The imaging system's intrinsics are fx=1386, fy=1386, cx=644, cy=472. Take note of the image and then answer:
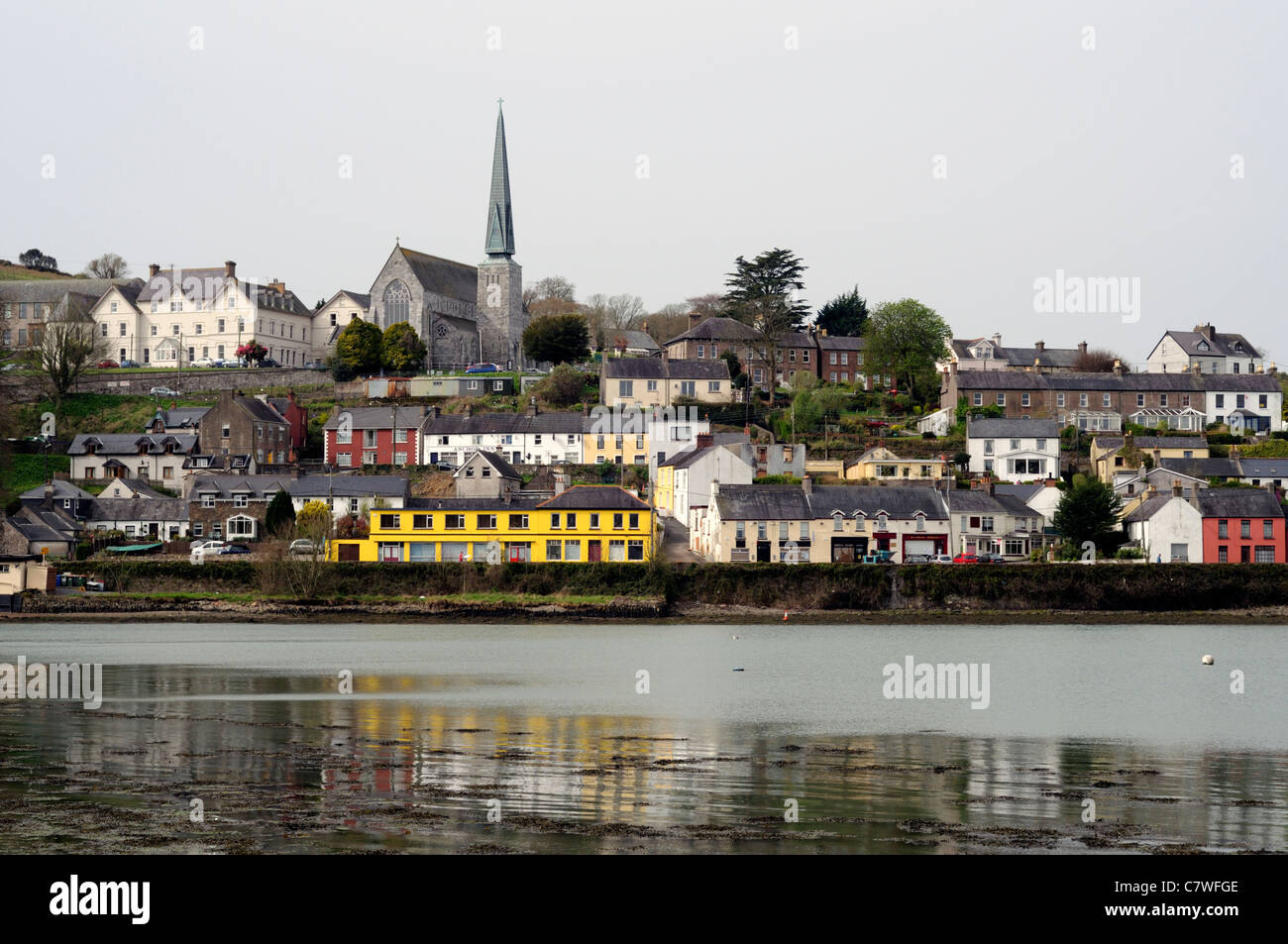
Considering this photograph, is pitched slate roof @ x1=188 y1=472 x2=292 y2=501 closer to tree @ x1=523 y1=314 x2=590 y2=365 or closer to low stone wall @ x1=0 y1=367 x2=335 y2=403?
low stone wall @ x1=0 y1=367 x2=335 y2=403

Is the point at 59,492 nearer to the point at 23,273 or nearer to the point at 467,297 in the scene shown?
the point at 467,297

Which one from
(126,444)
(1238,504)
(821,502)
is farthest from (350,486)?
(1238,504)

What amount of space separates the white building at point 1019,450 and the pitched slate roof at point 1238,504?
13.2 m

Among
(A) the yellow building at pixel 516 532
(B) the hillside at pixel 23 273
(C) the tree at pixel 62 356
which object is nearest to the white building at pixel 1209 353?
(A) the yellow building at pixel 516 532

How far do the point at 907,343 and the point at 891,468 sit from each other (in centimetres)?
2227

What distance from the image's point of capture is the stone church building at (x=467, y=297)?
10894 cm

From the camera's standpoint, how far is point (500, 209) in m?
119

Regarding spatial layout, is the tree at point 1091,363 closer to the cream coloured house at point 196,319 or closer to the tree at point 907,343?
the tree at point 907,343

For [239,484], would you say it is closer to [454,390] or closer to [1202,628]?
[454,390]

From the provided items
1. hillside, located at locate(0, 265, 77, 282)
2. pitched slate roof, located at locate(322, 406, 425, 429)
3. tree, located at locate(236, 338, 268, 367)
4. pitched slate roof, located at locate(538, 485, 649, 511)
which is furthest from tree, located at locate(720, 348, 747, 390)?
hillside, located at locate(0, 265, 77, 282)

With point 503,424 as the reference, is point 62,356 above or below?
above

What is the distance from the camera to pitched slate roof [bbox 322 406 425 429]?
8125cm
